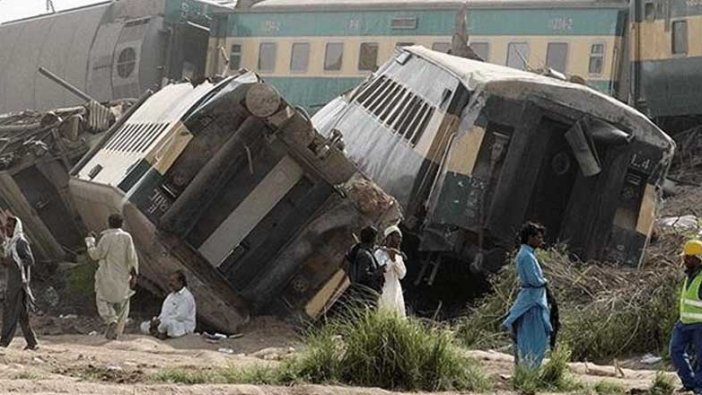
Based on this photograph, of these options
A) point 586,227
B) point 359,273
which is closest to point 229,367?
point 359,273

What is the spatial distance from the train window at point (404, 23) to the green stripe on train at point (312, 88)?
1.18m

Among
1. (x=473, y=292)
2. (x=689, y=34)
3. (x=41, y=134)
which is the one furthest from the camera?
(x=689, y=34)

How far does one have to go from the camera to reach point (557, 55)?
81.6ft

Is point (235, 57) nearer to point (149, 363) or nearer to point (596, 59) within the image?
point (596, 59)

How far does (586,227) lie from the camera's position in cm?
1488

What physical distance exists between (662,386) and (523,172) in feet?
15.9

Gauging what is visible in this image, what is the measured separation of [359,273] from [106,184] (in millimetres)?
3420

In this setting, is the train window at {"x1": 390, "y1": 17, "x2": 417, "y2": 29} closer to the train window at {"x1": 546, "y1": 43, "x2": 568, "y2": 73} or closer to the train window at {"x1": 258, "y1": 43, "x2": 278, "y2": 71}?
the train window at {"x1": 546, "y1": 43, "x2": 568, "y2": 73}

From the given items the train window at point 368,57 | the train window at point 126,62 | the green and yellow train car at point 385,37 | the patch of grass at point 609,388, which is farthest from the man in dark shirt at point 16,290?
the train window at point 126,62

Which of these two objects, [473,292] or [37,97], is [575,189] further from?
[37,97]

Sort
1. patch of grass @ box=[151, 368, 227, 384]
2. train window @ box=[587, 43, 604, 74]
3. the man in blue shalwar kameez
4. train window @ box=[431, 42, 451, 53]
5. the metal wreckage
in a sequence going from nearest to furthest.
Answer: patch of grass @ box=[151, 368, 227, 384], the man in blue shalwar kameez, the metal wreckage, train window @ box=[587, 43, 604, 74], train window @ box=[431, 42, 451, 53]

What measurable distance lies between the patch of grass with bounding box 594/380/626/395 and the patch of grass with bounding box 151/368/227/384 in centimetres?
245

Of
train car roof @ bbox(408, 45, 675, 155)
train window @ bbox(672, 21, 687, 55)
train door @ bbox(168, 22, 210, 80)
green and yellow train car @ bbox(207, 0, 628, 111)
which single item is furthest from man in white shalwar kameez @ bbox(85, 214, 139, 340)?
train door @ bbox(168, 22, 210, 80)

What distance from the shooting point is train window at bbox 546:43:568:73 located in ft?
81.3
